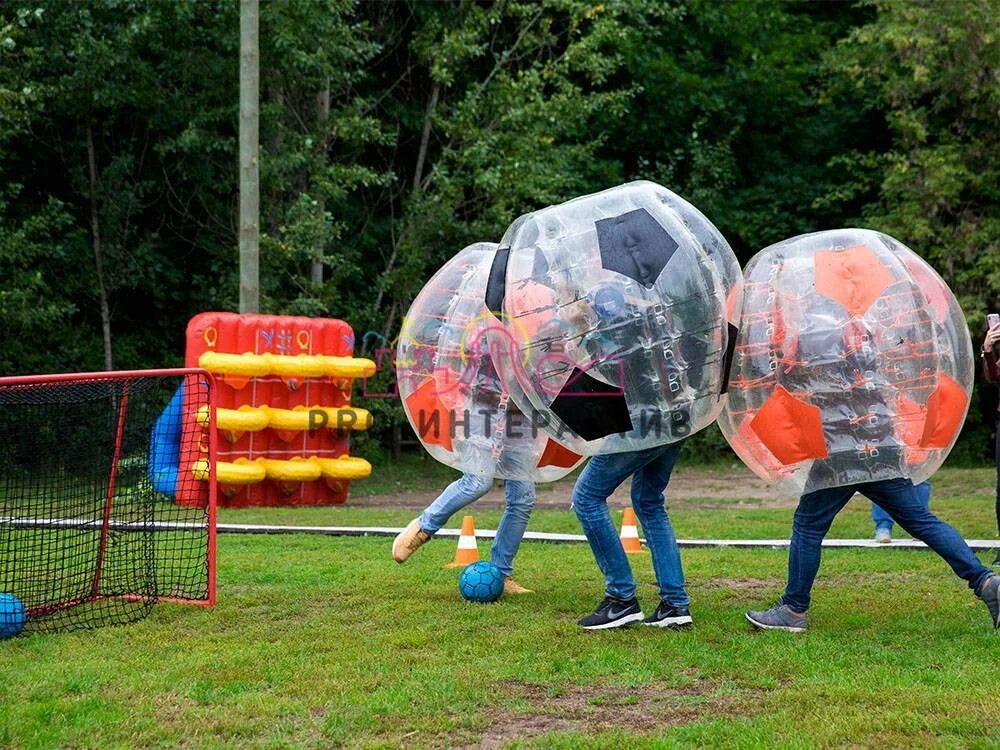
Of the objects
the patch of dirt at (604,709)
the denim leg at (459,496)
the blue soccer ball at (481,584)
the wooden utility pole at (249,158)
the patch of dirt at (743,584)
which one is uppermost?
the wooden utility pole at (249,158)

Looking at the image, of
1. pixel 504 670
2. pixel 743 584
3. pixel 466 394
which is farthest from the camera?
pixel 743 584

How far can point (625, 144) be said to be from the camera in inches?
1011

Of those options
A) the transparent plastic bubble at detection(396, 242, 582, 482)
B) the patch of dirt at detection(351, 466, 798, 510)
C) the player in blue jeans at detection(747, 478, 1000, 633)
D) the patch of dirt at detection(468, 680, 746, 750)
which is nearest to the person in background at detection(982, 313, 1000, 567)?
the player in blue jeans at detection(747, 478, 1000, 633)

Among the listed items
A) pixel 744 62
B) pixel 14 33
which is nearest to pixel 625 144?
pixel 744 62

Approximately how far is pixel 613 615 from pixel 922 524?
69.3 inches

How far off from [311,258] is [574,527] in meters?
8.51

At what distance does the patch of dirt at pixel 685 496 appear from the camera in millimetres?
15828

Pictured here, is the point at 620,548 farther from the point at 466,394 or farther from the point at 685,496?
the point at 685,496

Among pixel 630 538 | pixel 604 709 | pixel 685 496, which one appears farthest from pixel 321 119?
pixel 604 709

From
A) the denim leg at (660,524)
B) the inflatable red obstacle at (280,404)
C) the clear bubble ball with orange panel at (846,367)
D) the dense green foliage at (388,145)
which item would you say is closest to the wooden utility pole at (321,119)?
the dense green foliage at (388,145)

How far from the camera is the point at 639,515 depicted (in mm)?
7199

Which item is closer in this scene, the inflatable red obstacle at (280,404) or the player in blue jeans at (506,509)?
the player in blue jeans at (506,509)

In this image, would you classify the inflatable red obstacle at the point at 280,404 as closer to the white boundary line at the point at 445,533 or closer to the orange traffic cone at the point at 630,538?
the white boundary line at the point at 445,533

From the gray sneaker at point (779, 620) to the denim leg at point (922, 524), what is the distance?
787 millimetres
